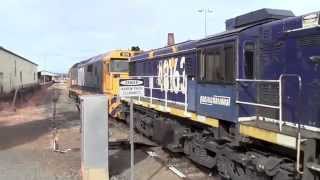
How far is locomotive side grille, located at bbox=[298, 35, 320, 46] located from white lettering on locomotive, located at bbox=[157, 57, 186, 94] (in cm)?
535

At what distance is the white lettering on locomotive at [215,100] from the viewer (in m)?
10.3

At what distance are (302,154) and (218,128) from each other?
3.34 metres

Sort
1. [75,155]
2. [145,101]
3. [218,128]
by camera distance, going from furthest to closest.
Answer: [145,101], [75,155], [218,128]

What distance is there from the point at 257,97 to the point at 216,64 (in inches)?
60.7

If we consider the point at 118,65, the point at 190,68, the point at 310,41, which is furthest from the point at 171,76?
the point at 118,65

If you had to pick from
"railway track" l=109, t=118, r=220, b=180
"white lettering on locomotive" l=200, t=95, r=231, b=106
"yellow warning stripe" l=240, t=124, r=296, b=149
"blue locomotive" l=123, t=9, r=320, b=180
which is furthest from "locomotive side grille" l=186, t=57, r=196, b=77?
"yellow warning stripe" l=240, t=124, r=296, b=149

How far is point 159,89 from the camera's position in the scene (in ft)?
54.3

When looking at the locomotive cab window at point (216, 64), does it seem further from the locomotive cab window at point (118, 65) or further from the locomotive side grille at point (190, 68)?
the locomotive cab window at point (118, 65)

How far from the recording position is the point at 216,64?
35.8ft

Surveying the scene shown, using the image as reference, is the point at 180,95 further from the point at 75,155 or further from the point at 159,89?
the point at 75,155

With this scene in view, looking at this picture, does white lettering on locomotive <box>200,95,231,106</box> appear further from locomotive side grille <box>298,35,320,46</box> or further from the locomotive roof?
locomotive side grille <box>298,35,320,46</box>

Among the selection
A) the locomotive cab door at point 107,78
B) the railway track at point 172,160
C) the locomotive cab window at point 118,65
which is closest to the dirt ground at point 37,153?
the railway track at point 172,160

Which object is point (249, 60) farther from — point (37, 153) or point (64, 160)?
point (37, 153)

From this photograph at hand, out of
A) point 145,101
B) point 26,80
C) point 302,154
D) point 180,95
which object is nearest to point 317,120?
point 302,154
